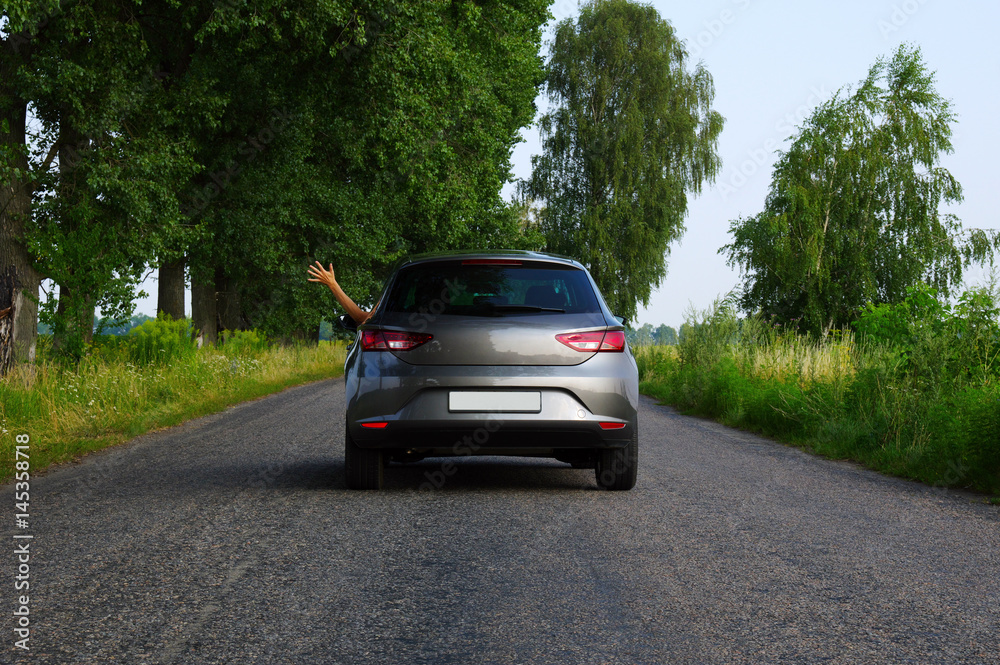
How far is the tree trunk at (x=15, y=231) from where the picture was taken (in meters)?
14.0

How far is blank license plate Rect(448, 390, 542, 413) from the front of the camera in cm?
646

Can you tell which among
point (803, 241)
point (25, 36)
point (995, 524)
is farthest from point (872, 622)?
point (803, 241)

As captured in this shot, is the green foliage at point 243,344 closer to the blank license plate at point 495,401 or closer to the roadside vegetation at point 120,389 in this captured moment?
the roadside vegetation at point 120,389

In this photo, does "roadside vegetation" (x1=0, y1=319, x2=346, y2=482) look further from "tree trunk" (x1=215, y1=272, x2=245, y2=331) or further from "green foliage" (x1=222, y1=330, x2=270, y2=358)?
"tree trunk" (x1=215, y1=272, x2=245, y2=331)

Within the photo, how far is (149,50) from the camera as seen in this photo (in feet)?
57.7

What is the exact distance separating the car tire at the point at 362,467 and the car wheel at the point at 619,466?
67.1 inches

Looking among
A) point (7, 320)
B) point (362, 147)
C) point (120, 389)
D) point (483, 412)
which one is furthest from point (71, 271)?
point (483, 412)

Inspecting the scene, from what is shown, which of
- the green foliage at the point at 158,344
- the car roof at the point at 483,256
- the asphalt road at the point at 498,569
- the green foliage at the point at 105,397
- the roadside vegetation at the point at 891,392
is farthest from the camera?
the green foliage at the point at 158,344

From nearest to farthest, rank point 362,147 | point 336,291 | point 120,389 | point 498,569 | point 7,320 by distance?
point 498,569 < point 336,291 < point 120,389 < point 7,320 < point 362,147

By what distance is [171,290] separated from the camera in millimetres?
22078

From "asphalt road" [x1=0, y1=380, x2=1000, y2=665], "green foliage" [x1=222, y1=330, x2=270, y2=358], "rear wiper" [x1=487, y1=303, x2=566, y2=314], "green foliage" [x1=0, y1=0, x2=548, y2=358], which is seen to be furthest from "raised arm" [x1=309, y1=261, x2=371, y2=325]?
"green foliage" [x1=222, y1=330, x2=270, y2=358]

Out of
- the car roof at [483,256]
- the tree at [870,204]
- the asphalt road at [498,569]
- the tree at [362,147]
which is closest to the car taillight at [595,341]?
the car roof at [483,256]

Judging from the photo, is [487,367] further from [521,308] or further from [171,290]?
[171,290]

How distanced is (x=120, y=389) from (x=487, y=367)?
7.81 meters
